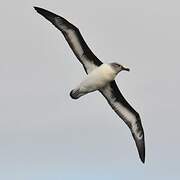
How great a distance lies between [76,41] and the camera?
4100 centimetres

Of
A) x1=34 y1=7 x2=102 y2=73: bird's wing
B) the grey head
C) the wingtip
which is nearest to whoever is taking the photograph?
the grey head

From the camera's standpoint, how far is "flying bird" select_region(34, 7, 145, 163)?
39938mm

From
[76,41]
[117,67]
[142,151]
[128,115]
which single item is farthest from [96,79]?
[142,151]

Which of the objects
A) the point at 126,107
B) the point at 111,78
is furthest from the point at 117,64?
the point at 126,107

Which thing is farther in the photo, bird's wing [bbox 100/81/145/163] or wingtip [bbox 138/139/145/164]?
bird's wing [bbox 100/81/145/163]

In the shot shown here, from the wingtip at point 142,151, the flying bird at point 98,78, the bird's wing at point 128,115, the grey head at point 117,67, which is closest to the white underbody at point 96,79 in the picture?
the flying bird at point 98,78

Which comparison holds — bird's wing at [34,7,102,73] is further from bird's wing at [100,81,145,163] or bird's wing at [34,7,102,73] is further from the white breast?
bird's wing at [100,81,145,163]

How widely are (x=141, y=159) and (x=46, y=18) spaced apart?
7088 mm

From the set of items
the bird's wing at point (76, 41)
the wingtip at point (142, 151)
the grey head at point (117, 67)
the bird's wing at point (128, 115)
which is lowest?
the wingtip at point (142, 151)

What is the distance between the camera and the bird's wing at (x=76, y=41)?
40.5m

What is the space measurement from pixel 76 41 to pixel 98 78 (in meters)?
2.07

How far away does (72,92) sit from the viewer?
40.0 metres

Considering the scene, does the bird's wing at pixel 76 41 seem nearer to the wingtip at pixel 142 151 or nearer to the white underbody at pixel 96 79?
the white underbody at pixel 96 79

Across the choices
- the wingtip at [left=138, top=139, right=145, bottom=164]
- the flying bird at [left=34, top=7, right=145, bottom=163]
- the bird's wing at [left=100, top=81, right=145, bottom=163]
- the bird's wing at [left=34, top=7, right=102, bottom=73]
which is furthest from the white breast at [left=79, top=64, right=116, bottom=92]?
the wingtip at [left=138, top=139, right=145, bottom=164]
